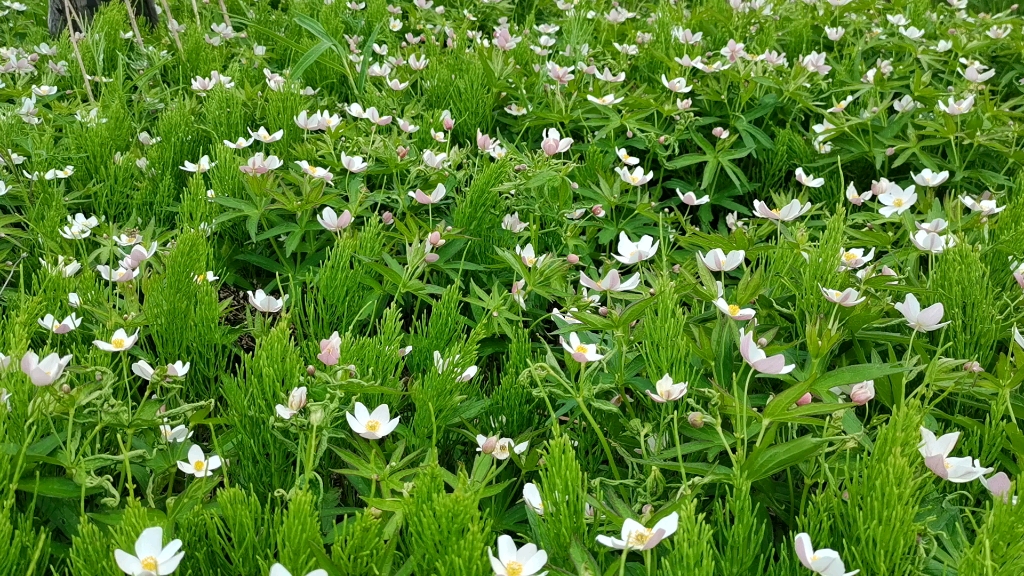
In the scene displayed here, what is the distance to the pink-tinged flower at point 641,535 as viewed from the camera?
38.2 inches

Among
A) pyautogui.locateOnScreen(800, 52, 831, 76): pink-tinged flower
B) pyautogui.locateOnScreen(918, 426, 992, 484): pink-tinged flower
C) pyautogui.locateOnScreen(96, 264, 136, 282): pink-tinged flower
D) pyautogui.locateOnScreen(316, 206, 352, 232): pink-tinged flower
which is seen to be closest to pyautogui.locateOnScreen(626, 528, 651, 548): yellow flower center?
pyautogui.locateOnScreen(918, 426, 992, 484): pink-tinged flower

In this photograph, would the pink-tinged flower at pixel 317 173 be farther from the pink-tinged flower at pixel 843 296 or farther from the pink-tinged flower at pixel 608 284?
the pink-tinged flower at pixel 843 296

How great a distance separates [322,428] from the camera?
3.94 ft

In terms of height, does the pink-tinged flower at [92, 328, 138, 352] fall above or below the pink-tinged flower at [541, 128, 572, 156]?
above

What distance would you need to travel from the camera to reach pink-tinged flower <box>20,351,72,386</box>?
115cm

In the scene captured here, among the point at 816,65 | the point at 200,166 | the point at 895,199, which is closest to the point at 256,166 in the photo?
the point at 200,166

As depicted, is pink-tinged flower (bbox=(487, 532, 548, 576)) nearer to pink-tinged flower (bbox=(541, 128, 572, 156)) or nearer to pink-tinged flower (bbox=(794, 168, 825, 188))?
pink-tinged flower (bbox=(541, 128, 572, 156))

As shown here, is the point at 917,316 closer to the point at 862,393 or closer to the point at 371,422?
the point at 862,393

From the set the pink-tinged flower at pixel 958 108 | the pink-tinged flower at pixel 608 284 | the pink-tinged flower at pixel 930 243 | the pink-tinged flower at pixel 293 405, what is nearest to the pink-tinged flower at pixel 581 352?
the pink-tinged flower at pixel 608 284

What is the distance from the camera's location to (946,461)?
113cm

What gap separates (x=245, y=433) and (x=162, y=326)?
1.30 feet

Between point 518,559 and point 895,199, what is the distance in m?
1.59

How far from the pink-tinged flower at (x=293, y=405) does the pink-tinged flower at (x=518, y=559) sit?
16.1 inches

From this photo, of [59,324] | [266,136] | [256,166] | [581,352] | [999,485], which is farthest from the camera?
[266,136]
